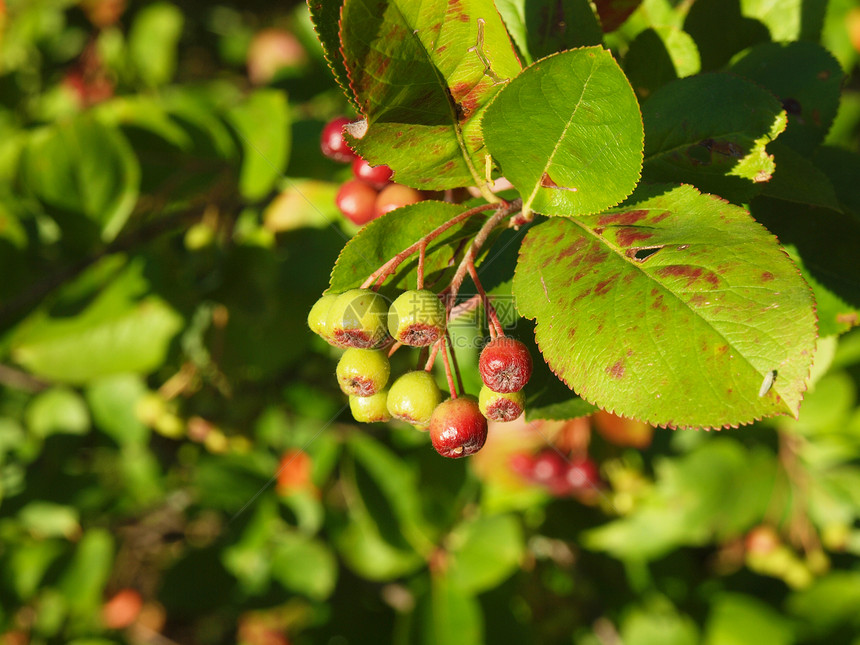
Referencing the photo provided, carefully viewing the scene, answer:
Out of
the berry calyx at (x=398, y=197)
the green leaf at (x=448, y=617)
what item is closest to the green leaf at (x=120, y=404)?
the green leaf at (x=448, y=617)

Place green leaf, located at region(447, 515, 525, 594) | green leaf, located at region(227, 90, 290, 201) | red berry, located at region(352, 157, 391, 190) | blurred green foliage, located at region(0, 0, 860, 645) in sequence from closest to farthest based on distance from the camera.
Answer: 1. red berry, located at region(352, 157, 391, 190)
2. green leaf, located at region(227, 90, 290, 201)
3. blurred green foliage, located at region(0, 0, 860, 645)
4. green leaf, located at region(447, 515, 525, 594)

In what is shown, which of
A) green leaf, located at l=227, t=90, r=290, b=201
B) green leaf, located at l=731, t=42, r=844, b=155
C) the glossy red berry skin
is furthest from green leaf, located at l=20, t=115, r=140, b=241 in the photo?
green leaf, located at l=731, t=42, r=844, b=155

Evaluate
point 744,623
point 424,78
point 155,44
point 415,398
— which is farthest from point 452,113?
point 155,44

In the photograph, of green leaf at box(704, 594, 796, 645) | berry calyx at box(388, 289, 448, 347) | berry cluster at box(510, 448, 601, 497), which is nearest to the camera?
berry calyx at box(388, 289, 448, 347)

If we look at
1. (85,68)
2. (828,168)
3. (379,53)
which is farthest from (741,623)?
(85,68)

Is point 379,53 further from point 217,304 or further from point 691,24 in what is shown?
point 217,304

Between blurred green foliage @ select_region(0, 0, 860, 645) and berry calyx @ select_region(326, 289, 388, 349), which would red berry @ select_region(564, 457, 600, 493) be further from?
berry calyx @ select_region(326, 289, 388, 349)

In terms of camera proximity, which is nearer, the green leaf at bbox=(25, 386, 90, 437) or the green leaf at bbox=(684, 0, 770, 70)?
the green leaf at bbox=(684, 0, 770, 70)
